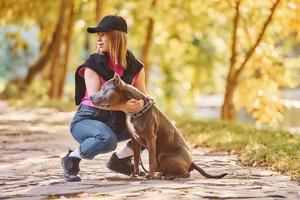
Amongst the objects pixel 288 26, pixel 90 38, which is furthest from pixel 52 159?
pixel 90 38

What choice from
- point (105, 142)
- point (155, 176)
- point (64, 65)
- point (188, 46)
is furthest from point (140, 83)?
point (188, 46)

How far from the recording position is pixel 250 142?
938 cm

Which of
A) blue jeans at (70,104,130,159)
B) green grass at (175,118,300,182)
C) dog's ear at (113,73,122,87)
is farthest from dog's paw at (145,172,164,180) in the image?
green grass at (175,118,300,182)

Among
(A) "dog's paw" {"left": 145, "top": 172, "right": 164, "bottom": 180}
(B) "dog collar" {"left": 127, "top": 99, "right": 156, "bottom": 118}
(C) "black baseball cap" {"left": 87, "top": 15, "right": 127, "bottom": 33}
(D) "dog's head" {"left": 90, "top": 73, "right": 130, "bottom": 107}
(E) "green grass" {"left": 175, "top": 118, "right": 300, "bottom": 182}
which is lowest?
(A) "dog's paw" {"left": 145, "top": 172, "right": 164, "bottom": 180}

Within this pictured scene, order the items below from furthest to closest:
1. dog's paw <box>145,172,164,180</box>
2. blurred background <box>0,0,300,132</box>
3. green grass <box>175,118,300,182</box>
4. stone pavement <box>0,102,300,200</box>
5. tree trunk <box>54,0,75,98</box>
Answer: tree trunk <box>54,0,75,98</box> < blurred background <box>0,0,300,132</box> < green grass <box>175,118,300,182</box> < dog's paw <box>145,172,164,180</box> < stone pavement <box>0,102,300,200</box>

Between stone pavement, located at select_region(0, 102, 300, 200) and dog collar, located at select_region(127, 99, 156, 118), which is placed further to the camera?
dog collar, located at select_region(127, 99, 156, 118)

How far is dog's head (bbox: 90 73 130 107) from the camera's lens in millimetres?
6129

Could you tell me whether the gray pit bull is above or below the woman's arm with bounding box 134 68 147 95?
below

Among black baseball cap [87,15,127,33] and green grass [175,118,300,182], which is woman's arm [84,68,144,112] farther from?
green grass [175,118,300,182]

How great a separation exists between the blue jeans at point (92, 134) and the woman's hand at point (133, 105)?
452 mm

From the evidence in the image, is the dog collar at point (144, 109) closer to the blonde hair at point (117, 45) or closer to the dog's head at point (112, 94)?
the dog's head at point (112, 94)

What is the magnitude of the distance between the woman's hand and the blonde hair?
1.98ft

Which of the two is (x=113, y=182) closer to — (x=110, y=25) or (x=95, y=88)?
(x=95, y=88)

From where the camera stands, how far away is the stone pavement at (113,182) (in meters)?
5.78
